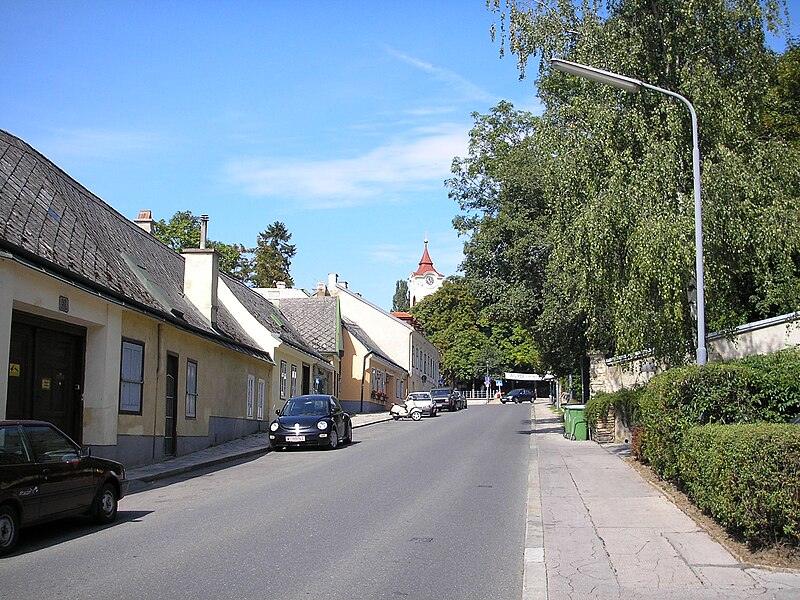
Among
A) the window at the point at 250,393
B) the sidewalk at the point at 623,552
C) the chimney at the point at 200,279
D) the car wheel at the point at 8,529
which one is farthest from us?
the window at the point at 250,393

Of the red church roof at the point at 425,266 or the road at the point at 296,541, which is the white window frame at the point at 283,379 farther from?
the red church roof at the point at 425,266

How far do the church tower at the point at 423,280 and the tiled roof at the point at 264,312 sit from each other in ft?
322

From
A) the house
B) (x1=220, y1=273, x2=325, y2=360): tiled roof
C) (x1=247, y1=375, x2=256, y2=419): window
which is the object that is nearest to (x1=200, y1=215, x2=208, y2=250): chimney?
(x1=220, y1=273, x2=325, y2=360): tiled roof

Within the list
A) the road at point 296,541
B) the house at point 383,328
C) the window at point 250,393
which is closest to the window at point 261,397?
the window at point 250,393

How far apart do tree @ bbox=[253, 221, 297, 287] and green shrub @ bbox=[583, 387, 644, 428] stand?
2120 inches

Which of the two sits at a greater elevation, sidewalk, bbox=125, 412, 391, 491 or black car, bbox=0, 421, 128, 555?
black car, bbox=0, 421, 128, 555

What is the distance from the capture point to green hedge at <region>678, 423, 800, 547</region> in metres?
7.67

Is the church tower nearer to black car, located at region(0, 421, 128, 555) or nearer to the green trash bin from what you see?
the green trash bin

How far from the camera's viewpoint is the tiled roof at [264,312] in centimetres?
3152

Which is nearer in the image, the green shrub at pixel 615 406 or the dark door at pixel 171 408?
the dark door at pixel 171 408

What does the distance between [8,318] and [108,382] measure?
13.0 ft

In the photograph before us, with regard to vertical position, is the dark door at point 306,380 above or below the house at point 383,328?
below

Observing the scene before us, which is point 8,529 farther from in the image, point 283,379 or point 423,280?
point 423,280

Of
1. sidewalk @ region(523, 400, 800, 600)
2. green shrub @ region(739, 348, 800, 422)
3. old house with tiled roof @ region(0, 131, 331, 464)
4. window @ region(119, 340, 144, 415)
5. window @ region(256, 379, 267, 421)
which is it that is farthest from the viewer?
window @ region(256, 379, 267, 421)
